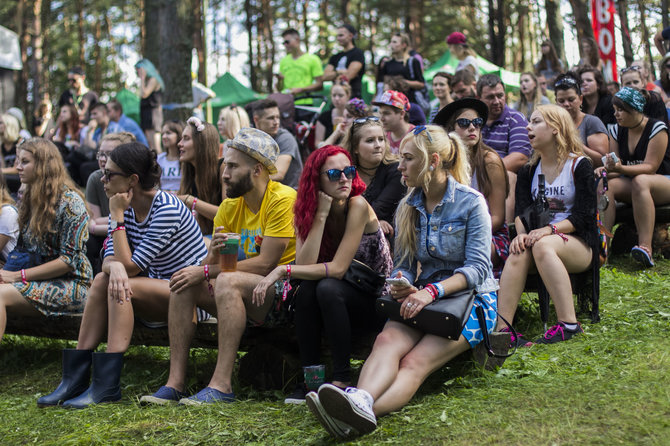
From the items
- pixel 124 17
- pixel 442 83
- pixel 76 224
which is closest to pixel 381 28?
pixel 124 17

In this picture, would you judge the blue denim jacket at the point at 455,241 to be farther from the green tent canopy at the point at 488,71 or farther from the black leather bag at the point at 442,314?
the green tent canopy at the point at 488,71

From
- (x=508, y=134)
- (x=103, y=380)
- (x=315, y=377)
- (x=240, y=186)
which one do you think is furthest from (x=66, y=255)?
(x=508, y=134)

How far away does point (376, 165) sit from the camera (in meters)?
5.43

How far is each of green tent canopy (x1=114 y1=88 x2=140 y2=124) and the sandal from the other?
1150cm

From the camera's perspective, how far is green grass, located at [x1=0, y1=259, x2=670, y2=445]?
310 centimetres

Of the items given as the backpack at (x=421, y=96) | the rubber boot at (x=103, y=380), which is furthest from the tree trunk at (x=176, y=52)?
the rubber boot at (x=103, y=380)

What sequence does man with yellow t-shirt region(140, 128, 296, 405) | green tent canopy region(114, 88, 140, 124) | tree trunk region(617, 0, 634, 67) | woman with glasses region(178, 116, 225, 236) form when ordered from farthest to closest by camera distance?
green tent canopy region(114, 88, 140, 124) < tree trunk region(617, 0, 634, 67) < woman with glasses region(178, 116, 225, 236) < man with yellow t-shirt region(140, 128, 296, 405)

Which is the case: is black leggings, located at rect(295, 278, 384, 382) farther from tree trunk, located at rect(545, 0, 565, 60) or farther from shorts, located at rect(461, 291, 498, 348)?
tree trunk, located at rect(545, 0, 565, 60)

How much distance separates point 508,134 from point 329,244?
2726 mm

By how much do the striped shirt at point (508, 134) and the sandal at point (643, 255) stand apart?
1.27 metres

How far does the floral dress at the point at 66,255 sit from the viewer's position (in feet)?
16.9

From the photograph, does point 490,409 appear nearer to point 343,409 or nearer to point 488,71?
point 343,409

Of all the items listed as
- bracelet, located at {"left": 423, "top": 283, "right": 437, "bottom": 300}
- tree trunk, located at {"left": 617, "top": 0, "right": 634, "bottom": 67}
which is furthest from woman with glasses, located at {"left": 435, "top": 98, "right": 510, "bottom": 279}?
tree trunk, located at {"left": 617, "top": 0, "right": 634, "bottom": 67}

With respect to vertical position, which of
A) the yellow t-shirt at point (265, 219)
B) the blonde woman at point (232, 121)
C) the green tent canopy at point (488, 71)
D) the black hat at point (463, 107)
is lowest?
the yellow t-shirt at point (265, 219)
